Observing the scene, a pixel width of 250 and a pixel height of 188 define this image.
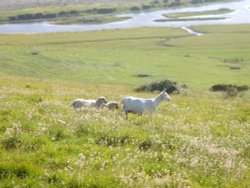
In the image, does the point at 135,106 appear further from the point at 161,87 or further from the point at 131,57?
the point at 131,57

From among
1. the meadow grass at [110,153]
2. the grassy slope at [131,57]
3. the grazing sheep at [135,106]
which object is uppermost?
the meadow grass at [110,153]

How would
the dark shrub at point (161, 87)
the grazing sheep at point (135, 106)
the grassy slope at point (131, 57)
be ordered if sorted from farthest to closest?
the grassy slope at point (131, 57) < the dark shrub at point (161, 87) < the grazing sheep at point (135, 106)

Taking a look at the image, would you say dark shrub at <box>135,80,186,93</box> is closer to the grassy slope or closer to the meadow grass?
the grassy slope

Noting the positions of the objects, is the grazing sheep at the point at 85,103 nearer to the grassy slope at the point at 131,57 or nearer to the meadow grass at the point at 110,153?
the meadow grass at the point at 110,153

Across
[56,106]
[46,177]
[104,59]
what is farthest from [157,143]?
[104,59]

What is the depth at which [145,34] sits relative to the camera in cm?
12006

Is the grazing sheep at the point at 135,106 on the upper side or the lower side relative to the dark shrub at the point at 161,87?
upper

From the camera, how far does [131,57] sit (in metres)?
76.9

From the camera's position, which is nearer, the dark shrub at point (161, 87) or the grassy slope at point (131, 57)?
the dark shrub at point (161, 87)

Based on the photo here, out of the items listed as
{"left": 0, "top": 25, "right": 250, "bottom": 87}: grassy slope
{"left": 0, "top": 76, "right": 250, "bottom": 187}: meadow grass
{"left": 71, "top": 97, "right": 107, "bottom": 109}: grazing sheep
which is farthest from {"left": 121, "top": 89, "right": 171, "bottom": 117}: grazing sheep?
{"left": 0, "top": 25, "right": 250, "bottom": 87}: grassy slope

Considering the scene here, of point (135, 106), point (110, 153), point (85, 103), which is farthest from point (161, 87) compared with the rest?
point (110, 153)

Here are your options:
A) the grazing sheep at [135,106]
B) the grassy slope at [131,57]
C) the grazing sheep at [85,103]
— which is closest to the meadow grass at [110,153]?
the grazing sheep at [135,106]

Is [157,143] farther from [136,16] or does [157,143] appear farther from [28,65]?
[136,16]

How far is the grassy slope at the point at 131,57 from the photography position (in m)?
57.5
